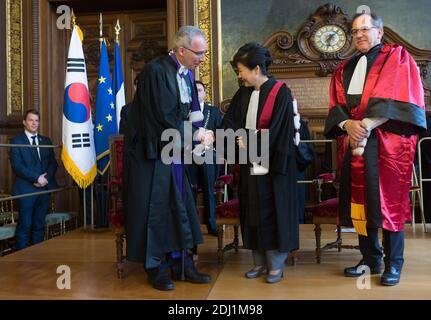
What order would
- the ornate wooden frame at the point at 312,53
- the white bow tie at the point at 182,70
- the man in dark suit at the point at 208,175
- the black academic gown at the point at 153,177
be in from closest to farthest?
the black academic gown at the point at 153,177 → the white bow tie at the point at 182,70 → the man in dark suit at the point at 208,175 → the ornate wooden frame at the point at 312,53

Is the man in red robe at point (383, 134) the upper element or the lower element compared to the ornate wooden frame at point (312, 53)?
lower

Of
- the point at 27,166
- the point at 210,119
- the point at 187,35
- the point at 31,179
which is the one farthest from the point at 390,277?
the point at 27,166

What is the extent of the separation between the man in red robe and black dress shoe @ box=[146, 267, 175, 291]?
1.23m

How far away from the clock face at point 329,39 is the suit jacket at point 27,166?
3603mm

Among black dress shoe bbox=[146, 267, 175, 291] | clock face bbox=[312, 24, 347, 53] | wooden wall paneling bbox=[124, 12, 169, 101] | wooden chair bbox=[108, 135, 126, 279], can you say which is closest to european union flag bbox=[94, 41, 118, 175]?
wooden wall paneling bbox=[124, 12, 169, 101]

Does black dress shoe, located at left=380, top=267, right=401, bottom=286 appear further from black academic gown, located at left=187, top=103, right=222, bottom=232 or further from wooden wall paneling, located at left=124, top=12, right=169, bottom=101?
wooden wall paneling, located at left=124, top=12, right=169, bottom=101

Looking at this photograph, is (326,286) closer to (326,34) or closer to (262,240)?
(262,240)

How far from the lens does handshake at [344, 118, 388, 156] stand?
2893 millimetres

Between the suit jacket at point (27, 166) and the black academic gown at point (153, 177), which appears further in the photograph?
the suit jacket at point (27, 166)

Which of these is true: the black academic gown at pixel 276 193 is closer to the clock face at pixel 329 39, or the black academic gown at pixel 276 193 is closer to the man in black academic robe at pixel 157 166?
the man in black academic robe at pixel 157 166

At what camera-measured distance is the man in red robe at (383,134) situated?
2889mm

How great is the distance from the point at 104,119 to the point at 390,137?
3.63m

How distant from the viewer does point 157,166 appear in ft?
9.56

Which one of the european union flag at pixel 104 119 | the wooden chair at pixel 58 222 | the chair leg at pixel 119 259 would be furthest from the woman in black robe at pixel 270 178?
the wooden chair at pixel 58 222
